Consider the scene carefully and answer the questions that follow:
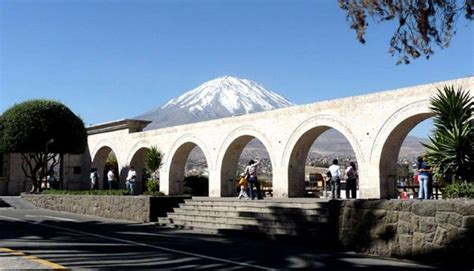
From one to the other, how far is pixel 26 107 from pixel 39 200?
22.3 feet

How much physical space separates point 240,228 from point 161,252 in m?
4.32

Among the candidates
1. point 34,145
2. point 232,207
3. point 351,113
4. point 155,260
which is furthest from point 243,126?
point 155,260

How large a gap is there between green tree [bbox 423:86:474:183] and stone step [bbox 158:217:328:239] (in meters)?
3.04

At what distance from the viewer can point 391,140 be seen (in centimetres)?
1839

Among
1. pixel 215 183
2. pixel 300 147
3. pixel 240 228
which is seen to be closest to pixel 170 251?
pixel 240 228

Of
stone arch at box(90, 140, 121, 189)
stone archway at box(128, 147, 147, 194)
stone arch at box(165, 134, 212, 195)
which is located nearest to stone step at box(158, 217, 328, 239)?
stone arch at box(165, 134, 212, 195)

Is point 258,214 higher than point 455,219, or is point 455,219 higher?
point 455,219

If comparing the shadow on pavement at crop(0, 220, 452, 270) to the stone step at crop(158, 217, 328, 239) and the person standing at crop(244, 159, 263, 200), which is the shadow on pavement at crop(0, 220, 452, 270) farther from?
the person standing at crop(244, 159, 263, 200)

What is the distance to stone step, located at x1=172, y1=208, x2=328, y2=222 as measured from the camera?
1283cm

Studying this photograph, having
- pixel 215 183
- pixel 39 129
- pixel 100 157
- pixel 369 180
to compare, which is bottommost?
pixel 215 183

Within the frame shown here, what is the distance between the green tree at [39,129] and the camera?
28391 millimetres

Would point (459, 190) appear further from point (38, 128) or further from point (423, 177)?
point (38, 128)

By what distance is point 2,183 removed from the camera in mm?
35125

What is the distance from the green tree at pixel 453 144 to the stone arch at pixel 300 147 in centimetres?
818
